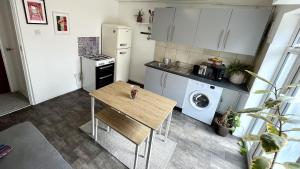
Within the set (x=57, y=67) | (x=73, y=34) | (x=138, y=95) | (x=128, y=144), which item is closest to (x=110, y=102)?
(x=138, y=95)

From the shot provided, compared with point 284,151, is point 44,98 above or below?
below

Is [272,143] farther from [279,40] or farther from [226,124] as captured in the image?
[226,124]

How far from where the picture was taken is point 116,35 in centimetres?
346

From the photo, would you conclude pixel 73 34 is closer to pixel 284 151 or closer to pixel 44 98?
pixel 44 98

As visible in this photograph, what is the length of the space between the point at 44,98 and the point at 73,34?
146 cm

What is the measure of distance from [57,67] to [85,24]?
1138 millimetres

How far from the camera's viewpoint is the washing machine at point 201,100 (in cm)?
273

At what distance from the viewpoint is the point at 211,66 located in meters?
2.86

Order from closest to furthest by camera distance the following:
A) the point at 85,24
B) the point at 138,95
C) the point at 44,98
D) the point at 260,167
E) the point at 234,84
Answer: the point at 260,167 → the point at 138,95 → the point at 234,84 → the point at 44,98 → the point at 85,24

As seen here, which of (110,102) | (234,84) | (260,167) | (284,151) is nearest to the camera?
(260,167)

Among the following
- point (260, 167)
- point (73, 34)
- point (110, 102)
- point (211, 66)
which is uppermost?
point (73, 34)

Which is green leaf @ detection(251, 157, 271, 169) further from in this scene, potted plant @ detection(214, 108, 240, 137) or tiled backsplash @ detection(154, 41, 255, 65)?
tiled backsplash @ detection(154, 41, 255, 65)

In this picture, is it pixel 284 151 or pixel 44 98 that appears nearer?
pixel 284 151

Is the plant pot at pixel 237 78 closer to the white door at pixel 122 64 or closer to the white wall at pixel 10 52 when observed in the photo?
the white door at pixel 122 64
